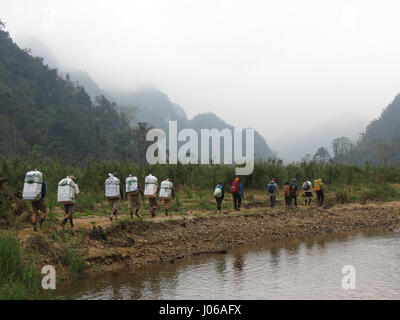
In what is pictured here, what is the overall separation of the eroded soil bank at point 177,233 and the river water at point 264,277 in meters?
0.73

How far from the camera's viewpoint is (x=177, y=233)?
43.2ft

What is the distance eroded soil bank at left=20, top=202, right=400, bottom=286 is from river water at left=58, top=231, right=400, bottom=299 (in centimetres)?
73

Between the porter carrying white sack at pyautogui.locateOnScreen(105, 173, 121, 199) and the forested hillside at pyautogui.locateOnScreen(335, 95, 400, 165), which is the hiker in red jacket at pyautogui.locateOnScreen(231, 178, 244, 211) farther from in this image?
the forested hillside at pyautogui.locateOnScreen(335, 95, 400, 165)

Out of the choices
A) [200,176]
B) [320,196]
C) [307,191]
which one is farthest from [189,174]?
[320,196]

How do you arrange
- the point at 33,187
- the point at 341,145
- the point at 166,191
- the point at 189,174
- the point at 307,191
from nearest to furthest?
the point at 33,187 < the point at 166,191 < the point at 307,191 < the point at 189,174 < the point at 341,145

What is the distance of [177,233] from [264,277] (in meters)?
4.40

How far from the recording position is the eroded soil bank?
405 inches

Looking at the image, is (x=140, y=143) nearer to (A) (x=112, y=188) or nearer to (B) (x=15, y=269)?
(A) (x=112, y=188)

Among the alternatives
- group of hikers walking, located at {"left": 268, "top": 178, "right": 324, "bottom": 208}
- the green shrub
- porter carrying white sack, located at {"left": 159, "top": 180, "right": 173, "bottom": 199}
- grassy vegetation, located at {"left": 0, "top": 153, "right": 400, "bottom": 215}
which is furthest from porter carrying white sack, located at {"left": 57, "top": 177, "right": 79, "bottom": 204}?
group of hikers walking, located at {"left": 268, "top": 178, "right": 324, "bottom": 208}

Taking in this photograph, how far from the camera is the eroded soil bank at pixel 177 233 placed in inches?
405
